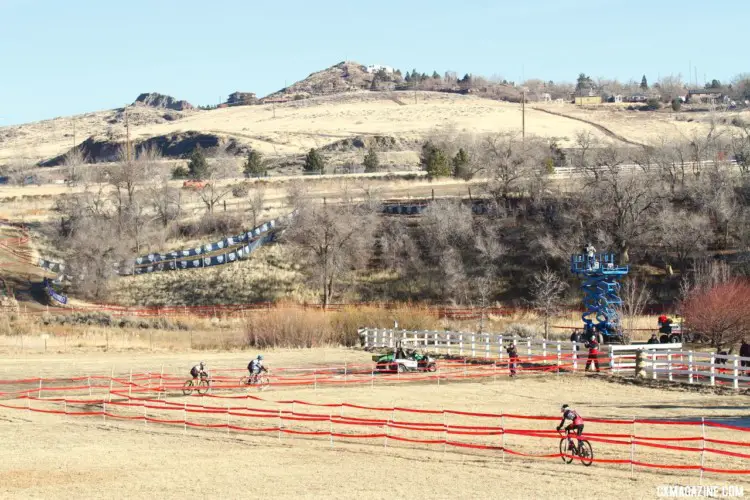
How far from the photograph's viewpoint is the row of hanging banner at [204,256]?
266 ft

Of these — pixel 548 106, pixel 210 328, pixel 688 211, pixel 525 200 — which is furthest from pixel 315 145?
pixel 210 328

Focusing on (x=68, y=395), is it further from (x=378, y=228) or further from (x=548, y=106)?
(x=548, y=106)

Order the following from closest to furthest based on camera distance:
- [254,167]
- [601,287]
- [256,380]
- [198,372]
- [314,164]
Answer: [198,372] → [256,380] → [601,287] → [254,167] → [314,164]

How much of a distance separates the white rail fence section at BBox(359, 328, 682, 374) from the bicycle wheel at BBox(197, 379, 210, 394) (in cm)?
1265

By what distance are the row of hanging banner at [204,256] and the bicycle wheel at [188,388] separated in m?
46.3

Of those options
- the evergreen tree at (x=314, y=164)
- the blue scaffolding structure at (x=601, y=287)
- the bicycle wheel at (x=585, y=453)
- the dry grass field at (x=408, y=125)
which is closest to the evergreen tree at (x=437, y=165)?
the evergreen tree at (x=314, y=164)

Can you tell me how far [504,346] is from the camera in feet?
145

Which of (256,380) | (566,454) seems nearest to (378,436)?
(566,454)

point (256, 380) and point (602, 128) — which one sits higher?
point (602, 128)

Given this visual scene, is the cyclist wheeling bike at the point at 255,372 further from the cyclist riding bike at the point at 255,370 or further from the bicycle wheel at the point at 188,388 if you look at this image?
the bicycle wheel at the point at 188,388

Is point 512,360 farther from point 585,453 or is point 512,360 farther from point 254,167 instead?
point 254,167

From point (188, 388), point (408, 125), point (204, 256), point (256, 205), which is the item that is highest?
point (408, 125)

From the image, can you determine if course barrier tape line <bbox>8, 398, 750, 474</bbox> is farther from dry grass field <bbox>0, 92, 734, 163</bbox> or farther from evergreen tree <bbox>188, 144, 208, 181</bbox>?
dry grass field <bbox>0, 92, 734, 163</bbox>

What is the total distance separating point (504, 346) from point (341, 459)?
21976 millimetres
